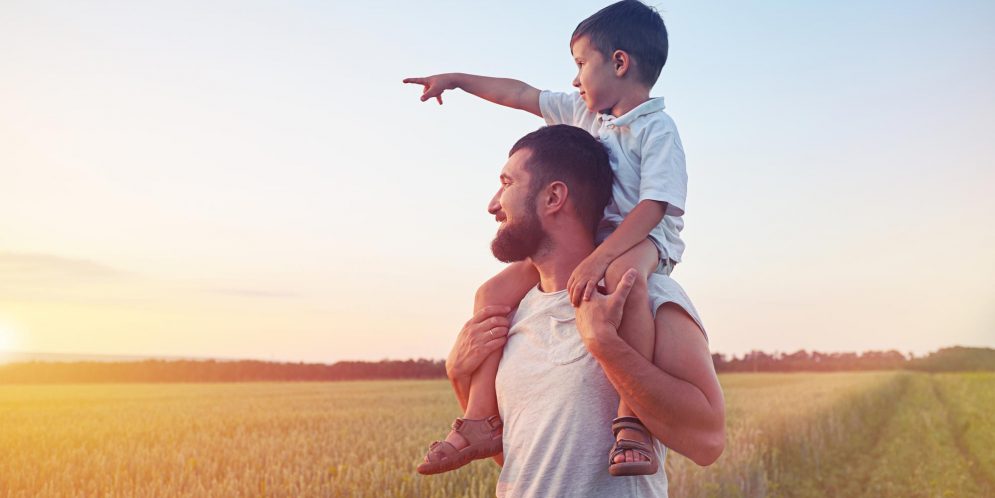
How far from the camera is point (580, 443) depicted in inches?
117

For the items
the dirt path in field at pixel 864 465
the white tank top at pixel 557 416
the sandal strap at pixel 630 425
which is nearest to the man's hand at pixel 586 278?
the white tank top at pixel 557 416

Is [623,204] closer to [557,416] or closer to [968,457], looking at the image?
[557,416]

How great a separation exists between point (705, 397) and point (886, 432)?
20881 mm

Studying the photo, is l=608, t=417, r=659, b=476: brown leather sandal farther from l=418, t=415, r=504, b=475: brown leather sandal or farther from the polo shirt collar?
the polo shirt collar

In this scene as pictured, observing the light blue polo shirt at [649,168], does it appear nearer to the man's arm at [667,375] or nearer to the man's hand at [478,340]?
the man's arm at [667,375]

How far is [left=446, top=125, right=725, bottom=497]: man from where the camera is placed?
285 cm

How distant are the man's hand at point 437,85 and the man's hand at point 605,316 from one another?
1698 millimetres

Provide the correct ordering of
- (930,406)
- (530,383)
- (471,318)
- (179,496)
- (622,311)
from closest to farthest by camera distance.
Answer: (622,311)
(530,383)
(471,318)
(179,496)
(930,406)

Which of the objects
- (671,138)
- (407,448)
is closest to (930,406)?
(407,448)

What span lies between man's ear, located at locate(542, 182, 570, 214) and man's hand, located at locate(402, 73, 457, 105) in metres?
1.27

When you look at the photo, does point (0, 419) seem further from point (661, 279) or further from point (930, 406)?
point (930, 406)

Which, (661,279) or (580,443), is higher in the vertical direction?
(661,279)

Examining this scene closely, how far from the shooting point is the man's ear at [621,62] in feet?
11.2

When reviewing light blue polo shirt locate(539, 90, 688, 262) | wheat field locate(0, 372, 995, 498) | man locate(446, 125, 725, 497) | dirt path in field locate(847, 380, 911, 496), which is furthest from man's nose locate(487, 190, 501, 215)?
dirt path in field locate(847, 380, 911, 496)
